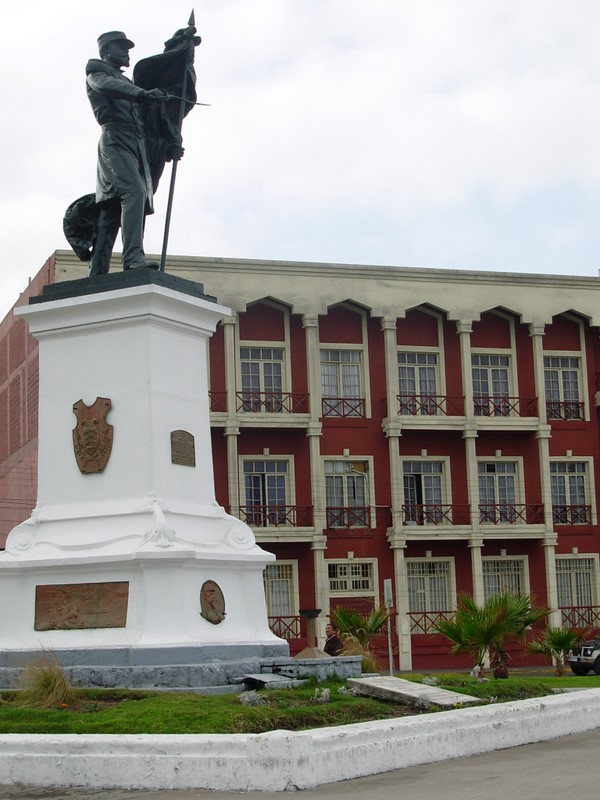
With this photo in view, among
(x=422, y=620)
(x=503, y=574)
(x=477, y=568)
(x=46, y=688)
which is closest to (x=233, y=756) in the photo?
(x=46, y=688)

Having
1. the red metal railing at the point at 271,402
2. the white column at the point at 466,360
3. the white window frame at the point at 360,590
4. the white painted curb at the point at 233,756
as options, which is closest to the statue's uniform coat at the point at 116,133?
the white painted curb at the point at 233,756

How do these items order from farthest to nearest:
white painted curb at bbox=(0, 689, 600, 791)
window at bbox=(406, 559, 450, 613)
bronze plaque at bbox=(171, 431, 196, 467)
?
window at bbox=(406, 559, 450, 613) < bronze plaque at bbox=(171, 431, 196, 467) < white painted curb at bbox=(0, 689, 600, 791)

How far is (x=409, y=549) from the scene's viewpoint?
43.5 m

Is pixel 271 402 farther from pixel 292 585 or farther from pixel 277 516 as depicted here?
pixel 292 585

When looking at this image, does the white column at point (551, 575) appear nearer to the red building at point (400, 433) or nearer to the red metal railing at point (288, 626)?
the red building at point (400, 433)

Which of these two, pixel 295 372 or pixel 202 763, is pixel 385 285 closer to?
pixel 295 372

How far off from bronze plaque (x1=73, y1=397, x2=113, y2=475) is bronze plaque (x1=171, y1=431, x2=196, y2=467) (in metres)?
0.70

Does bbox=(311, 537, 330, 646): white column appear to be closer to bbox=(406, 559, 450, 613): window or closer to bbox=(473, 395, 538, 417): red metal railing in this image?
bbox=(406, 559, 450, 613): window

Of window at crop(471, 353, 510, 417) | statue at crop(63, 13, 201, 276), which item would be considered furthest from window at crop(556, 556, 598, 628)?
statue at crop(63, 13, 201, 276)

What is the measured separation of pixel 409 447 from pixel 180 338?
1151 inches

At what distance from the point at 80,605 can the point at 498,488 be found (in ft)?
Result: 105

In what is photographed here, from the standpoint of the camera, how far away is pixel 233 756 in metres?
10.4

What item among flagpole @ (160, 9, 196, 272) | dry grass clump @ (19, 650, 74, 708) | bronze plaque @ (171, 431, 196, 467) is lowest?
dry grass clump @ (19, 650, 74, 708)

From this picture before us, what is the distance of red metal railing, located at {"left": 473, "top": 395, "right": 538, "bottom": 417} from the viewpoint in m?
44.9
